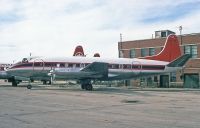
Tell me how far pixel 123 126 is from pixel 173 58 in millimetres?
32887

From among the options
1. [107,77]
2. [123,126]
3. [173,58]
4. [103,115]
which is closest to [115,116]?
[103,115]

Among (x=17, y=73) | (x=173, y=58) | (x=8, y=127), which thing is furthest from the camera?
(x=173, y=58)

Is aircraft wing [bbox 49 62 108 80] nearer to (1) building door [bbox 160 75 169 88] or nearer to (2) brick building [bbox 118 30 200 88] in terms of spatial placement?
(2) brick building [bbox 118 30 200 88]

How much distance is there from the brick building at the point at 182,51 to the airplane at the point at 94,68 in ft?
49.0

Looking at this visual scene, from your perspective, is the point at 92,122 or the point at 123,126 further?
the point at 92,122

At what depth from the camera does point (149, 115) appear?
17.1m

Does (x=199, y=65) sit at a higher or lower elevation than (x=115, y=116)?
higher

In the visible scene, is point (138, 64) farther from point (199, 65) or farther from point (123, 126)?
point (123, 126)

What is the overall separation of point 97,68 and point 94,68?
35cm

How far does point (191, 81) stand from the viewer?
59250mm

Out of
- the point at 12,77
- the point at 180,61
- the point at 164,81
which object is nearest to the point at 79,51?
the point at 12,77

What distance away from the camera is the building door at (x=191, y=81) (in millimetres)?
58644

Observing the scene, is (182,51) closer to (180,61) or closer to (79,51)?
(79,51)

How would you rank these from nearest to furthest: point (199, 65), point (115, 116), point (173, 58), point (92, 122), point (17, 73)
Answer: point (92, 122) → point (115, 116) → point (17, 73) → point (173, 58) → point (199, 65)
